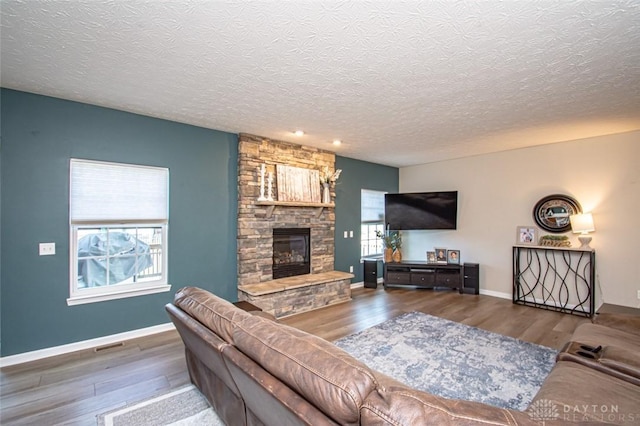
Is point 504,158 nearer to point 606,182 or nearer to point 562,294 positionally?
point 606,182

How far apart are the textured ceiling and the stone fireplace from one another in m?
0.80

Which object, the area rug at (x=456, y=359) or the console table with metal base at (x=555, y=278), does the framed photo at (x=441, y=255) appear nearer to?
the console table with metal base at (x=555, y=278)

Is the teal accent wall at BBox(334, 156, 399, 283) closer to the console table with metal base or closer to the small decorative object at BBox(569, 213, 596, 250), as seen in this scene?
the console table with metal base

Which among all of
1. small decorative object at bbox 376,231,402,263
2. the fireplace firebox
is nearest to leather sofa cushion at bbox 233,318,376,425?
the fireplace firebox

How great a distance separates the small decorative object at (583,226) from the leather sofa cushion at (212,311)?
16.4 ft

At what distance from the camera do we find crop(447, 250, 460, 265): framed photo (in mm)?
5939

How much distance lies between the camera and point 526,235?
5.11m

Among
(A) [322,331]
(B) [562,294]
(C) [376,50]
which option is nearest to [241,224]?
(A) [322,331]

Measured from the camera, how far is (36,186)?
2.98 metres

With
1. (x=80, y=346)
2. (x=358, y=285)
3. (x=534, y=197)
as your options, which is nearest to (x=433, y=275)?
(x=358, y=285)

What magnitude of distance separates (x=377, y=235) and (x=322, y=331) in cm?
317

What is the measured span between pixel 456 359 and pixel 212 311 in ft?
8.19

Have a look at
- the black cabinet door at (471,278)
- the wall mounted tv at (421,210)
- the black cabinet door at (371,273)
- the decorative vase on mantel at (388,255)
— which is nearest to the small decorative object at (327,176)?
the wall mounted tv at (421,210)

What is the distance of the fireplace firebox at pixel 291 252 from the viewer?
15.5ft
